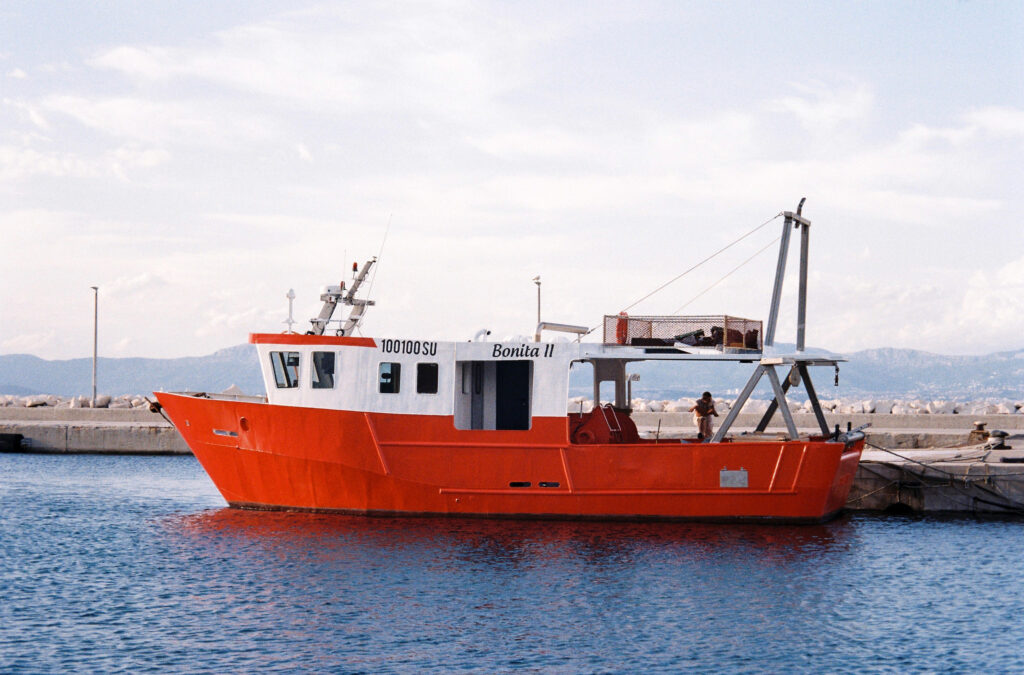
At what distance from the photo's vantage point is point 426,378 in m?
22.6

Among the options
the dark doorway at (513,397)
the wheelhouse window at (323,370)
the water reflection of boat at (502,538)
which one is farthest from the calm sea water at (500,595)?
the wheelhouse window at (323,370)

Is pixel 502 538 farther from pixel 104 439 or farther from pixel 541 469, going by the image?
pixel 104 439

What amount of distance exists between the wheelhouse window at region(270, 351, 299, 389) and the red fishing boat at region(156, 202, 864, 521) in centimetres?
2

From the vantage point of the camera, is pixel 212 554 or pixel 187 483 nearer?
pixel 212 554

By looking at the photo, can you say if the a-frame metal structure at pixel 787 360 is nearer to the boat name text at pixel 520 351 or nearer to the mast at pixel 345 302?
the boat name text at pixel 520 351

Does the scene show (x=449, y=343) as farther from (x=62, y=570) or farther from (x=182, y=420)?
(x=62, y=570)

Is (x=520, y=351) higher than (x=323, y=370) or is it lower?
higher

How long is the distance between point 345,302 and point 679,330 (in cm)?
730

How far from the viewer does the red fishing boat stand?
22.3m

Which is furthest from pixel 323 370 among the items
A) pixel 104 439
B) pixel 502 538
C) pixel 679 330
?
pixel 104 439

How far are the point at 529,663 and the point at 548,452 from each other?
852cm

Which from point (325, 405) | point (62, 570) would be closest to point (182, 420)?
point (325, 405)

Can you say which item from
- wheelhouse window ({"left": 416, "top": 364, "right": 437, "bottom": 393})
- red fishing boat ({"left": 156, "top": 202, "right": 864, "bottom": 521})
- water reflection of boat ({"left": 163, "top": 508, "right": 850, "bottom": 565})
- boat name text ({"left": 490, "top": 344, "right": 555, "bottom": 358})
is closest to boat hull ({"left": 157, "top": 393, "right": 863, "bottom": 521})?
red fishing boat ({"left": 156, "top": 202, "right": 864, "bottom": 521})

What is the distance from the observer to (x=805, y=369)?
904 inches
